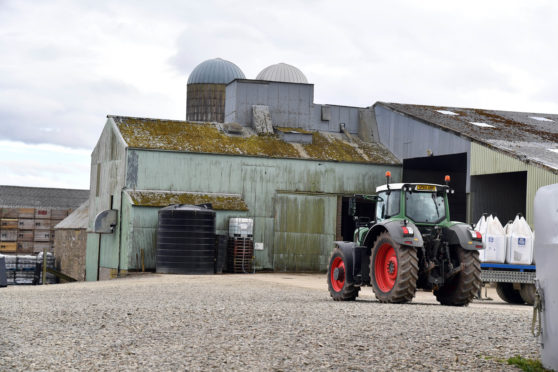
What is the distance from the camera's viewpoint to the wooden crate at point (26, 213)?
4494 cm

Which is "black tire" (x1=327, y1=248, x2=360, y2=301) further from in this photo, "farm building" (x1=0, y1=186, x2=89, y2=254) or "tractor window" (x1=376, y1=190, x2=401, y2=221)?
"farm building" (x1=0, y1=186, x2=89, y2=254)

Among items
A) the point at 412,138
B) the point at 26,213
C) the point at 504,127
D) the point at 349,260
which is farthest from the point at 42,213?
the point at 349,260

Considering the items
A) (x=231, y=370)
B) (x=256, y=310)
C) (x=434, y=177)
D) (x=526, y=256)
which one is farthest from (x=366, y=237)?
(x=434, y=177)

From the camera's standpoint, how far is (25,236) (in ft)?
148

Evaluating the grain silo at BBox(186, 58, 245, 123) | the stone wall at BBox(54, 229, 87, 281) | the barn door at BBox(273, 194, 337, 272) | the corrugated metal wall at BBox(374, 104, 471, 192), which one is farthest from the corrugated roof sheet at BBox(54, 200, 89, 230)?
the corrugated metal wall at BBox(374, 104, 471, 192)

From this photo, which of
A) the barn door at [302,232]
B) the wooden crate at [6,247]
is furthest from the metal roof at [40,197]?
the barn door at [302,232]

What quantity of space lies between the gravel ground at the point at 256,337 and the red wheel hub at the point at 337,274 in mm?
1883

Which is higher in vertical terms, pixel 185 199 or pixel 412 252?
pixel 185 199

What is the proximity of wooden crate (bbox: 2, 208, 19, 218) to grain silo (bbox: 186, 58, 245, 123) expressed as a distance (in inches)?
467

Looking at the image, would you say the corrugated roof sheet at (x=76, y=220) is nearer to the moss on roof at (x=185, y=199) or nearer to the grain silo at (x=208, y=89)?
the moss on roof at (x=185, y=199)

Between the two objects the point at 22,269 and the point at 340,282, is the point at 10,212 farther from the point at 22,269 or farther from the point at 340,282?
the point at 340,282

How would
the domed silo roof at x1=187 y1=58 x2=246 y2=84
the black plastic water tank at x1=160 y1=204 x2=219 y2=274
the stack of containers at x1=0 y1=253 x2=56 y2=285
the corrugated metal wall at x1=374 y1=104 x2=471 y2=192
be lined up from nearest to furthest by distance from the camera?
the black plastic water tank at x1=160 y1=204 x2=219 y2=274 < the corrugated metal wall at x1=374 y1=104 x2=471 y2=192 < the stack of containers at x1=0 y1=253 x2=56 y2=285 < the domed silo roof at x1=187 y1=58 x2=246 y2=84

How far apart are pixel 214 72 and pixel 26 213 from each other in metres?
14.3

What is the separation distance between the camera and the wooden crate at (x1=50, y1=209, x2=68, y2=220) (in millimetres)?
46031
